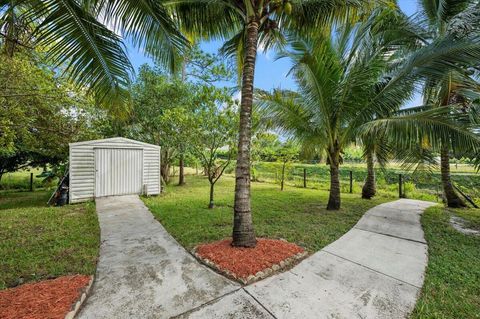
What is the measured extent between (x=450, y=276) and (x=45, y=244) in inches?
257

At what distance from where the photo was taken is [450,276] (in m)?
2.90

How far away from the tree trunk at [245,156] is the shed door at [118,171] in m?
6.82

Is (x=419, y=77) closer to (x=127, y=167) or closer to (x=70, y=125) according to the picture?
(x=127, y=167)

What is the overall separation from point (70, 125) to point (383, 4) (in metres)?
10.4

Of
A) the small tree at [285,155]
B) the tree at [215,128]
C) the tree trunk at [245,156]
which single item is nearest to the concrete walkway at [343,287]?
the tree trunk at [245,156]

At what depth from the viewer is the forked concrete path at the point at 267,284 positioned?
2213mm

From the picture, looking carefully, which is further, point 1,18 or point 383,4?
point 383,4

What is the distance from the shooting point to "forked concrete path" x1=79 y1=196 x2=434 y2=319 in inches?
87.1

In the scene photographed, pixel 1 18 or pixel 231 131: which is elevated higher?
pixel 1 18

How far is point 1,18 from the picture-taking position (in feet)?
9.55

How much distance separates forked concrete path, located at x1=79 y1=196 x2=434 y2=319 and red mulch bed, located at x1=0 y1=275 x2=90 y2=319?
0.19m

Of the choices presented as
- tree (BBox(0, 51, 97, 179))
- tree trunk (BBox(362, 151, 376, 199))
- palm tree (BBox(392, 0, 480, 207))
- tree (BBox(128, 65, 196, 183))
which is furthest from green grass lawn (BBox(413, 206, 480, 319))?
tree (BBox(128, 65, 196, 183))

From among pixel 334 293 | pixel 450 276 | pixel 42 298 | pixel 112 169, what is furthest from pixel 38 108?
pixel 450 276

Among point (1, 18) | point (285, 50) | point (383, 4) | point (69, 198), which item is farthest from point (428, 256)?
point (69, 198)
